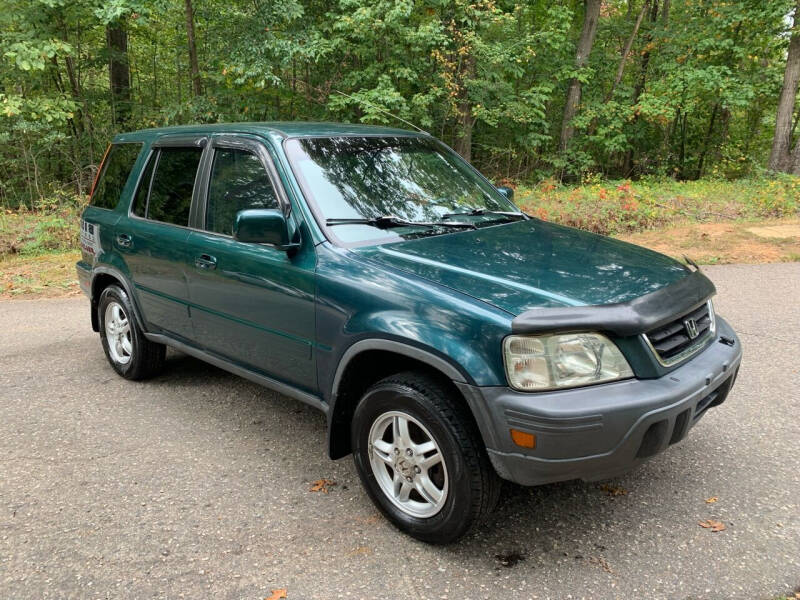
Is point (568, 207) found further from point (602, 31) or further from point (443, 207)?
point (602, 31)

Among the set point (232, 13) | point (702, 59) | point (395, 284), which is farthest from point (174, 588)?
point (702, 59)

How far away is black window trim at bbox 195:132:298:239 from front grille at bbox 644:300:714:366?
1876mm

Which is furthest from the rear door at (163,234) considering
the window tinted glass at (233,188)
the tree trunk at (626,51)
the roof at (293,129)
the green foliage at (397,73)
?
the tree trunk at (626,51)

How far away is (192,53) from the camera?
13.9 m

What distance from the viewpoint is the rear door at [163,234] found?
157 inches

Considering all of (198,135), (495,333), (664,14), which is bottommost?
(495,333)

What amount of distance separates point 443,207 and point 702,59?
1816cm

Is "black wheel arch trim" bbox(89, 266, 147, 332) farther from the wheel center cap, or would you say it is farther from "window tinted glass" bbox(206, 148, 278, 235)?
the wheel center cap

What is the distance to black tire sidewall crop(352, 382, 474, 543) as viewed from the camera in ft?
8.30

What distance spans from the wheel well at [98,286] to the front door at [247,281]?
137 cm

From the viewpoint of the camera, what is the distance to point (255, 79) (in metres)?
12.6

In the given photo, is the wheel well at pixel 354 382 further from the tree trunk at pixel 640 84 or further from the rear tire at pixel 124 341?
the tree trunk at pixel 640 84

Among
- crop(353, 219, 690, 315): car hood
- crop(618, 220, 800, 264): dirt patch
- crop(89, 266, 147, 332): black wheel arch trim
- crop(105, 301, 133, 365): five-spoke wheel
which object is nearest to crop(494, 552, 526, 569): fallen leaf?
crop(353, 219, 690, 315): car hood

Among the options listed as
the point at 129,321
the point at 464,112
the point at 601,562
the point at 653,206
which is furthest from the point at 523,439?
the point at 464,112
